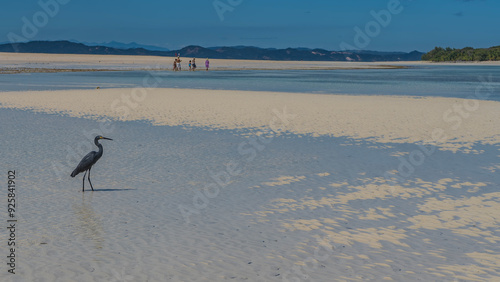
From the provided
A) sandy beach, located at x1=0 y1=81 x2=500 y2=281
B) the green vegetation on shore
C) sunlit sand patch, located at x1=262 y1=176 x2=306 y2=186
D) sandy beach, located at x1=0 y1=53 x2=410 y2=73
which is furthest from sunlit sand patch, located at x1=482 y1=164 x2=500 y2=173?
the green vegetation on shore

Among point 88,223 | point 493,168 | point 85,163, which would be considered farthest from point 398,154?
point 88,223

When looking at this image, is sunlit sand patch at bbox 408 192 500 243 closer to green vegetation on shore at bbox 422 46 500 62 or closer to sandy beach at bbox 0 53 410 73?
sandy beach at bbox 0 53 410 73

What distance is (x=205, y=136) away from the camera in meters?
17.2

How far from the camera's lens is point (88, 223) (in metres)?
8.60

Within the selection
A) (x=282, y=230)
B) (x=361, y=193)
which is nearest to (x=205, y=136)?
(x=361, y=193)

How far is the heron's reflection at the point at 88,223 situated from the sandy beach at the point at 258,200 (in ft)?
0.09

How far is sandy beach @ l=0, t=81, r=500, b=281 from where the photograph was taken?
277 inches

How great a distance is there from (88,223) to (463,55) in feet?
612

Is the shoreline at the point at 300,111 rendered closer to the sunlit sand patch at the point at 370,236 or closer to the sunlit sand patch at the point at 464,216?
the sunlit sand patch at the point at 464,216

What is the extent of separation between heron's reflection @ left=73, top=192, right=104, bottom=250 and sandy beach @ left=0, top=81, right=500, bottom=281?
27 millimetres

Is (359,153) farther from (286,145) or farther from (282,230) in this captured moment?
(282,230)

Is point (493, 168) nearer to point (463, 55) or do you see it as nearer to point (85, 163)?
point (85, 163)

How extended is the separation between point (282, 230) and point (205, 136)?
360 inches

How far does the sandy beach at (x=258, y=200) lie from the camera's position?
23.1 ft
